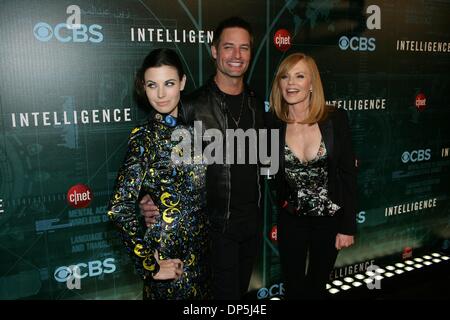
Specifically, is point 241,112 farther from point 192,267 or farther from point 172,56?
point 192,267

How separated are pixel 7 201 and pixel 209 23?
4.90 feet

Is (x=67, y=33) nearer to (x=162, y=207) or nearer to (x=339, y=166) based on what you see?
(x=162, y=207)

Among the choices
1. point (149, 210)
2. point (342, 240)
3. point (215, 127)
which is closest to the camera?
point (149, 210)

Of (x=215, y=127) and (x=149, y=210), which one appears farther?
(x=215, y=127)

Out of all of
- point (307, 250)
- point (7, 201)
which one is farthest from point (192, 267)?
point (7, 201)

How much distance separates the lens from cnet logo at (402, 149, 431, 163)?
11.0 feet

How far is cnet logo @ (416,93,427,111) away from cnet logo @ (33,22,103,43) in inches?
98.5

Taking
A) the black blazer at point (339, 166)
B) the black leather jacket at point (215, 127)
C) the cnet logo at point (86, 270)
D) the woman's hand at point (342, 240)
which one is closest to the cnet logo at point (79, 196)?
the cnet logo at point (86, 270)

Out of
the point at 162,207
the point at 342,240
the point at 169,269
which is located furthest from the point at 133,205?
the point at 342,240

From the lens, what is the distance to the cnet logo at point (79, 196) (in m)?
2.24

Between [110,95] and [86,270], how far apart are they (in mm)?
1005

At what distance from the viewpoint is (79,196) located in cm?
227

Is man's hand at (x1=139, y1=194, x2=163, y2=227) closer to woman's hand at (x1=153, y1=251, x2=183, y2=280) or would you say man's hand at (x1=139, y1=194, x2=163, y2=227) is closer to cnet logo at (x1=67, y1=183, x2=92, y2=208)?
woman's hand at (x1=153, y1=251, x2=183, y2=280)
